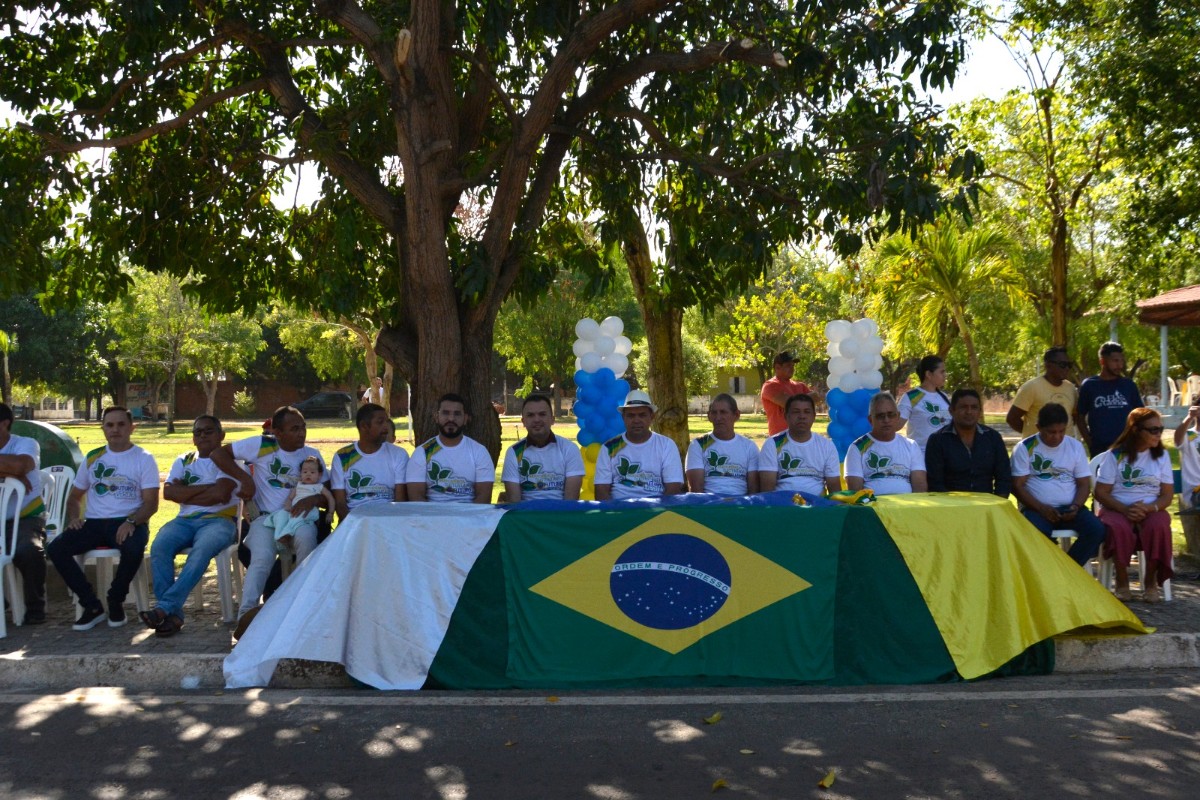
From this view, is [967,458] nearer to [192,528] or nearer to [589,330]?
[589,330]

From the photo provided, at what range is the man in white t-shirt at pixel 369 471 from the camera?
8.15 m

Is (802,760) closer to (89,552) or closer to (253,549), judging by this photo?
(253,549)

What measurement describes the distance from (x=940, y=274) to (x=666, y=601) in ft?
53.3

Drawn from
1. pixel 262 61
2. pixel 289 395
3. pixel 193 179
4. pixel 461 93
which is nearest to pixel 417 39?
pixel 262 61

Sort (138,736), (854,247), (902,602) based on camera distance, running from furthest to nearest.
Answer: (854,247) → (902,602) → (138,736)

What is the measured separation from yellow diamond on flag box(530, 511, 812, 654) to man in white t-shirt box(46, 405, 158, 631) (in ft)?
10.7

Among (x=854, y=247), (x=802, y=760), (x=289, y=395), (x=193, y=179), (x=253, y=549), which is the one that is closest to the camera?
(x=802, y=760)

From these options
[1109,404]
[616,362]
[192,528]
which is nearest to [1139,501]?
[1109,404]

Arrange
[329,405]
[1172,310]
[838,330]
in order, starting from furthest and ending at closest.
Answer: [329,405] < [1172,310] < [838,330]

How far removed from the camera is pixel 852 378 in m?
12.3

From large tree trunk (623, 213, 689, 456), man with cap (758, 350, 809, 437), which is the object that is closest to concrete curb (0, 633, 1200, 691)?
man with cap (758, 350, 809, 437)

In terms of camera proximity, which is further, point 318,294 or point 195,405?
point 195,405

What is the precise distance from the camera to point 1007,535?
6.90 metres

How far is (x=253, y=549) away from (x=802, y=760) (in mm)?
4243
